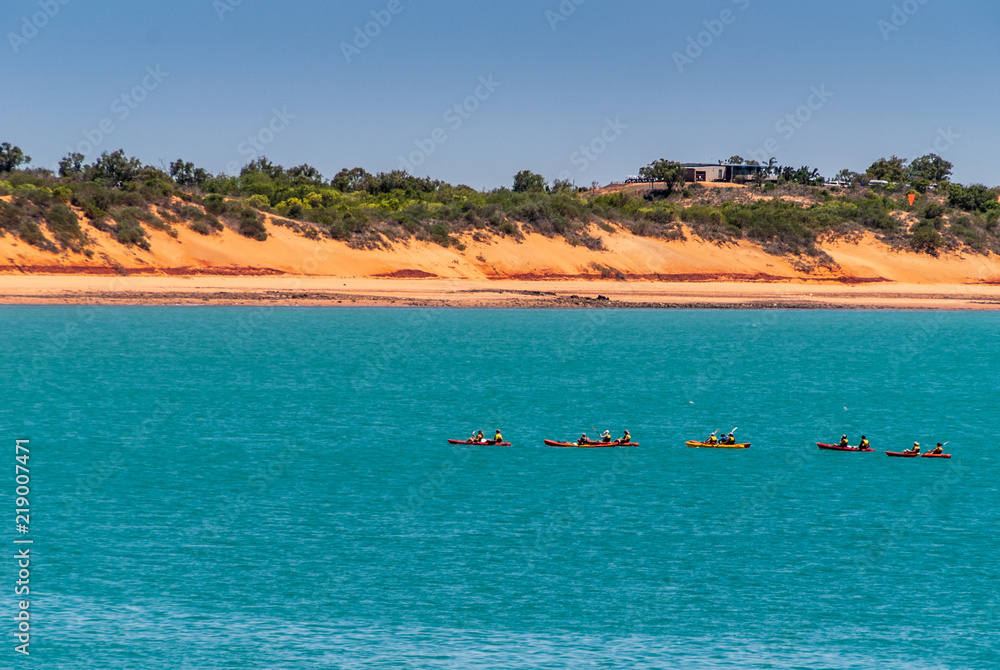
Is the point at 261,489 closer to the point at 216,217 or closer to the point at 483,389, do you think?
the point at 483,389

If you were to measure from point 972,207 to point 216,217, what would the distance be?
8805cm

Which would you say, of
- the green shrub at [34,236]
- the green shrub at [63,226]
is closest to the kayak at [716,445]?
the green shrub at [34,236]

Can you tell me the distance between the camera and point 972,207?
142625 millimetres

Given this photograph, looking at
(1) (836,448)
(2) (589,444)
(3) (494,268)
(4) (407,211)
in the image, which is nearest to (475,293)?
(3) (494,268)

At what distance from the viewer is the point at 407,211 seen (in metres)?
113

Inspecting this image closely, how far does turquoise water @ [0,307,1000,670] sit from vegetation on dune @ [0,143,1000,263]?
123ft

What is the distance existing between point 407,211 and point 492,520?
8493 centimetres

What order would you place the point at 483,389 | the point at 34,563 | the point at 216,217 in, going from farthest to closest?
the point at 216,217, the point at 483,389, the point at 34,563

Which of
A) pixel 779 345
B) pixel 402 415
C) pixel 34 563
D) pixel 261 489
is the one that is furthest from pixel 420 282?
pixel 34 563

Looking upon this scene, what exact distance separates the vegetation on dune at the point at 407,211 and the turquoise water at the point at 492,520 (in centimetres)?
3756

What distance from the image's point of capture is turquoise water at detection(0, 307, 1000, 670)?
2223 cm

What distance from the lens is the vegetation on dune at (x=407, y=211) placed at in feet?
319

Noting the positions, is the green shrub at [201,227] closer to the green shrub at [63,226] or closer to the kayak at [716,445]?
the green shrub at [63,226]

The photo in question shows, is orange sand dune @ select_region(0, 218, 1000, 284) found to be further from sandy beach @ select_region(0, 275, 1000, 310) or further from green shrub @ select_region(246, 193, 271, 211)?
green shrub @ select_region(246, 193, 271, 211)
